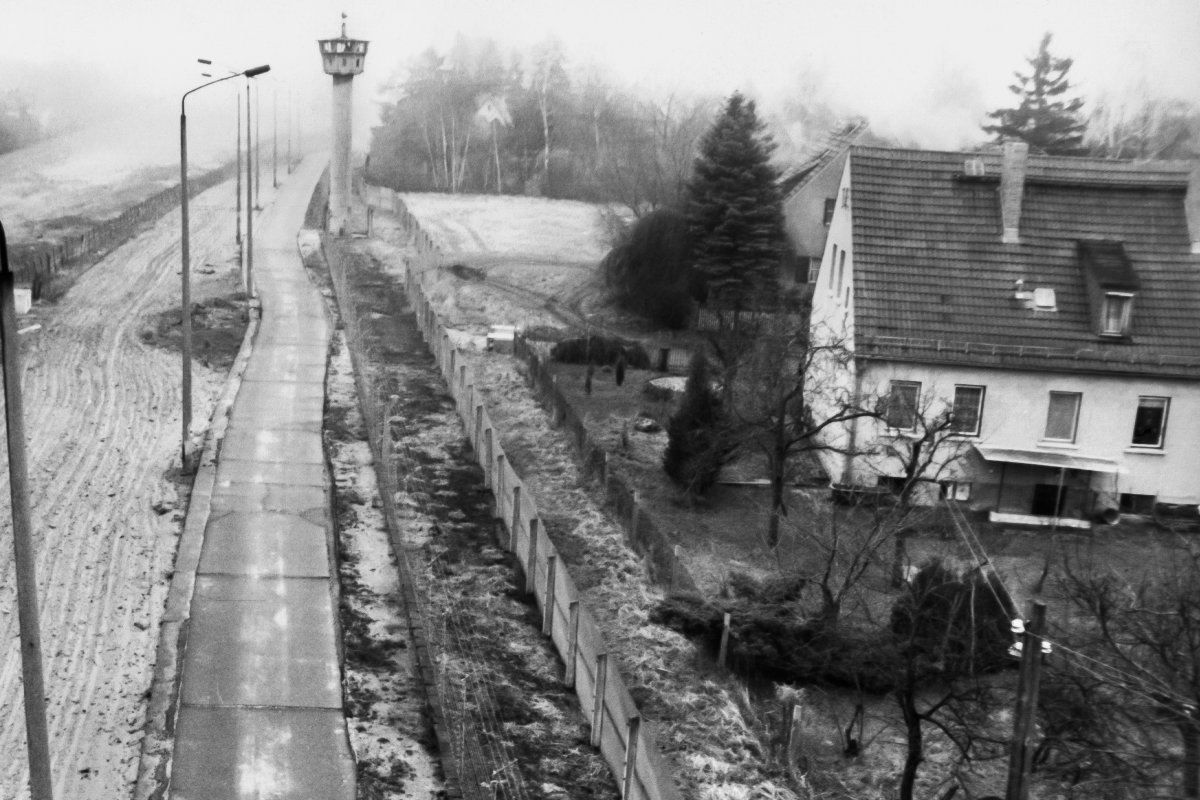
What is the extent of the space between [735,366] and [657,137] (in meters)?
48.3

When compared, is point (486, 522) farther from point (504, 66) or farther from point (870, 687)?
point (504, 66)

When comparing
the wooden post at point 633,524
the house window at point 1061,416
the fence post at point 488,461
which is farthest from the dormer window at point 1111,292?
the fence post at point 488,461

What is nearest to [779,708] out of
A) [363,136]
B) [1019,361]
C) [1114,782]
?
[1114,782]

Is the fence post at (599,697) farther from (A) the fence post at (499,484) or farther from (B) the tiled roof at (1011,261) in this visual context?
(B) the tiled roof at (1011,261)

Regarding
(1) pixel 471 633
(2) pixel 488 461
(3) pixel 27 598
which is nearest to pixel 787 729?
(1) pixel 471 633

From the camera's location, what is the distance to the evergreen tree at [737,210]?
40.9 m

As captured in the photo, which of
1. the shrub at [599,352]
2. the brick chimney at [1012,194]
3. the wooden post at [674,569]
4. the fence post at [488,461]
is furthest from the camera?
the shrub at [599,352]

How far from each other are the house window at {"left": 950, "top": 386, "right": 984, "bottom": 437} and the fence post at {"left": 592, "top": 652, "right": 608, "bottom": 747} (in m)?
12.9

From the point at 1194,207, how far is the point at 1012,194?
3.83 m

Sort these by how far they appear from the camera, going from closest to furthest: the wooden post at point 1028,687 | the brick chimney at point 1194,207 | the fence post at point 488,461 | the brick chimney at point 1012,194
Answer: the wooden post at point 1028,687 → the fence post at point 488,461 → the brick chimney at point 1194,207 → the brick chimney at point 1012,194

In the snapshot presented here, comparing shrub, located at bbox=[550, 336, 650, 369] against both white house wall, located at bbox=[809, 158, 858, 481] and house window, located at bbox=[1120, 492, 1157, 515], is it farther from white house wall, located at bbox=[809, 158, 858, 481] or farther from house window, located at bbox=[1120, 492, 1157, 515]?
house window, located at bbox=[1120, 492, 1157, 515]

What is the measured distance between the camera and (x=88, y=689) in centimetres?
1670

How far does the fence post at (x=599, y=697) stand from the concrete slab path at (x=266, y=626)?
3.03m

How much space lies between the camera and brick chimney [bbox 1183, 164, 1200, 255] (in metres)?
28.1
